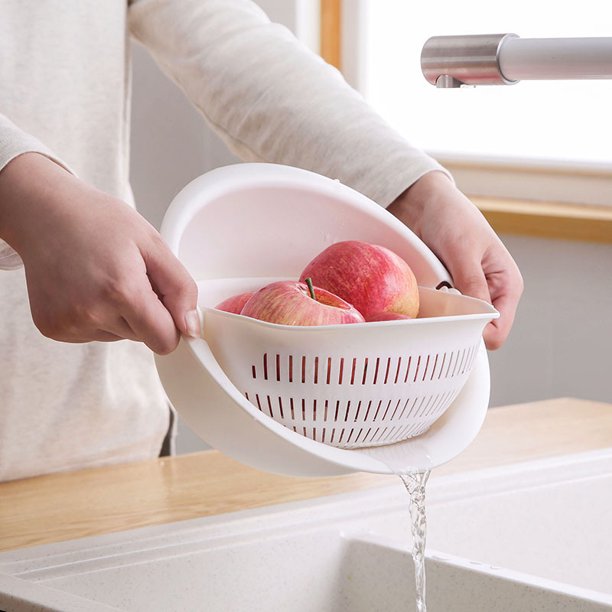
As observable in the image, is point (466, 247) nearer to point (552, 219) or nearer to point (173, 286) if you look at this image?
point (173, 286)

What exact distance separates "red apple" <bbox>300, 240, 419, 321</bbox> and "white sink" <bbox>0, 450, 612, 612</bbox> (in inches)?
9.7

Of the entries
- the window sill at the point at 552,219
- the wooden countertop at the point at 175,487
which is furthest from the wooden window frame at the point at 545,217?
the wooden countertop at the point at 175,487

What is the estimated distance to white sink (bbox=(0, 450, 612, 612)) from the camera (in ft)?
2.82

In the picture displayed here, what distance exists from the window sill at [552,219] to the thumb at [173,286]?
1.17m

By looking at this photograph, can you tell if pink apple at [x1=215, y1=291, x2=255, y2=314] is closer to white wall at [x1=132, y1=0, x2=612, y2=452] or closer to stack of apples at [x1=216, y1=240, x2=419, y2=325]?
stack of apples at [x1=216, y1=240, x2=419, y2=325]

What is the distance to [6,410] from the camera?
46.1 inches

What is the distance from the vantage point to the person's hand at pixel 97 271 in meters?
0.64

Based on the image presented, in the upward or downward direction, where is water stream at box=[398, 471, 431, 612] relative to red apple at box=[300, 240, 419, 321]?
downward

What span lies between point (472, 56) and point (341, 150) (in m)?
0.30

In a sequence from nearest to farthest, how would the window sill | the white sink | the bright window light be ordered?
1. the white sink
2. the window sill
3. the bright window light

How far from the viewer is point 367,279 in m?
0.78

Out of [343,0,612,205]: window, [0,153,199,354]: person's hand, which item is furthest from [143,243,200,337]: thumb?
[343,0,612,205]: window

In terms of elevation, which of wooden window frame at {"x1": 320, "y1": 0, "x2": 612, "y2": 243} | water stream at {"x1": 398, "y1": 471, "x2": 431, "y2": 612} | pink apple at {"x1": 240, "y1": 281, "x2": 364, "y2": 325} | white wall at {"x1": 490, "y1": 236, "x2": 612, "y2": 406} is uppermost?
pink apple at {"x1": 240, "y1": 281, "x2": 364, "y2": 325}

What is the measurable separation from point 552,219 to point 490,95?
0.32 metres
